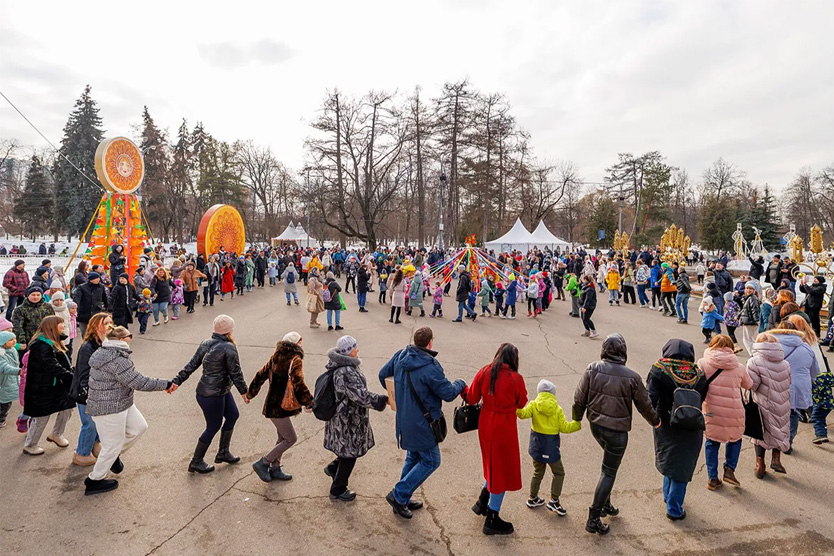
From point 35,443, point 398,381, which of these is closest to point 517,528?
point 398,381

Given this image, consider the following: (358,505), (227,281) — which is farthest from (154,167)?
(358,505)

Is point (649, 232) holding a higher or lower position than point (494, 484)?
higher

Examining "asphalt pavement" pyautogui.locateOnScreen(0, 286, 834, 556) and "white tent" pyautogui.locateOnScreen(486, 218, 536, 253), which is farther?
"white tent" pyautogui.locateOnScreen(486, 218, 536, 253)

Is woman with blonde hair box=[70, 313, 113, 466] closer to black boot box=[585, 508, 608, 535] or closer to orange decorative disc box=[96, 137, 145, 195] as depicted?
black boot box=[585, 508, 608, 535]

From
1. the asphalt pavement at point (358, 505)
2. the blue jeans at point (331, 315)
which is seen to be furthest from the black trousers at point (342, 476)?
the blue jeans at point (331, 315)

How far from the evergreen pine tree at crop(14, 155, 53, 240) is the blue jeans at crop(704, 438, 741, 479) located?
180 feet

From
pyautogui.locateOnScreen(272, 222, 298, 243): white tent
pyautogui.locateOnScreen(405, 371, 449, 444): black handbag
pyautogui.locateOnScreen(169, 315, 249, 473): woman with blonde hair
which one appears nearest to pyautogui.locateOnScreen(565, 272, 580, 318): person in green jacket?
pyautogui.locateOnScreen(405, 371, 449, 444): black handbag

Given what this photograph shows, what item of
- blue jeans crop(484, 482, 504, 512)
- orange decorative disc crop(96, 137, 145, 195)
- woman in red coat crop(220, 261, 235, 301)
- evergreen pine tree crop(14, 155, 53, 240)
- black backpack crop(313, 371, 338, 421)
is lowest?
blue jeans crop(484, 482, 504, 512)

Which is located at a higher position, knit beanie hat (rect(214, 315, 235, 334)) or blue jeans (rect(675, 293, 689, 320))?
knit beanie hat (rect(214, 315, 235, 334))

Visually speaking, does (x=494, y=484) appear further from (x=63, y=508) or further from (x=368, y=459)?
(x=63, y=508)

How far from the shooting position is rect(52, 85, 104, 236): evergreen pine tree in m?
40.1

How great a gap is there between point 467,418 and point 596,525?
1.30 meters

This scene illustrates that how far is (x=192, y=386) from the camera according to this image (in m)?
7.00

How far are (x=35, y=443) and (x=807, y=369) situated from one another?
8.19 metres
